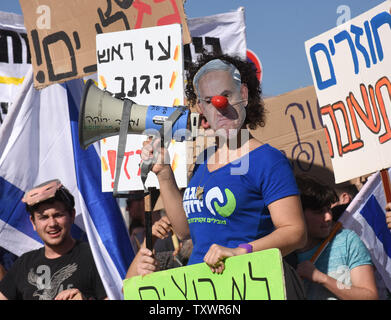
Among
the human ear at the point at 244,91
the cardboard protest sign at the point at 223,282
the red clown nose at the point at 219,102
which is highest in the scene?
the human ear at the point at 244,91

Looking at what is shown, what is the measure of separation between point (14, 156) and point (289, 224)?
8.86ft

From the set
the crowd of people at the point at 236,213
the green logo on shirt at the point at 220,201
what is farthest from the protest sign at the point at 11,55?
the green logo on shirt at the point at 220,201

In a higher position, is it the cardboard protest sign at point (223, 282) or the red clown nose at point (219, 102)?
the red clown nose at point (219, 102)

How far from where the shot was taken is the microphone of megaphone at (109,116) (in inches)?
105

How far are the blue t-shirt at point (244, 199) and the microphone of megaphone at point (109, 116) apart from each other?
0.44 metres

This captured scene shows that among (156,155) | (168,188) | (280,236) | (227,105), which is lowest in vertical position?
(280,236)

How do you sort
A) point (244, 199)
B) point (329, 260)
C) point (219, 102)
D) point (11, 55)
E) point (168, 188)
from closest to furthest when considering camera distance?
point (244, 199)
point (219, 102)
point (168, 188)
point (329, 260)
point (11, 55)

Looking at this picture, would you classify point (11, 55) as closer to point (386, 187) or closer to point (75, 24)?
point (75, 24)

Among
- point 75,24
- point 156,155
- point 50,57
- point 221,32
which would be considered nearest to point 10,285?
point 50,57

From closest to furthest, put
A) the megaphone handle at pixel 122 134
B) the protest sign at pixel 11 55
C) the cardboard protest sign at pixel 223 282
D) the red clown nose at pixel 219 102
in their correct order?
1. the cardboard protest sign at pixel 223 282
2. the red clown nose at pixel 219 102
3. the megaphone handle at pixel 122 134
4. the protest sign at pixel 11 55

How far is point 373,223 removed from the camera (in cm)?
368

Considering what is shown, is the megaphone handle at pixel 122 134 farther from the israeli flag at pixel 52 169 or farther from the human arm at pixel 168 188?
the israeli flag at pixel 52 169

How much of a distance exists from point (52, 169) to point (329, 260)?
2.18 metres

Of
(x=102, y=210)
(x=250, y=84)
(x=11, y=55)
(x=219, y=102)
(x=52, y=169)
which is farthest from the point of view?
(x=11, y=55)
